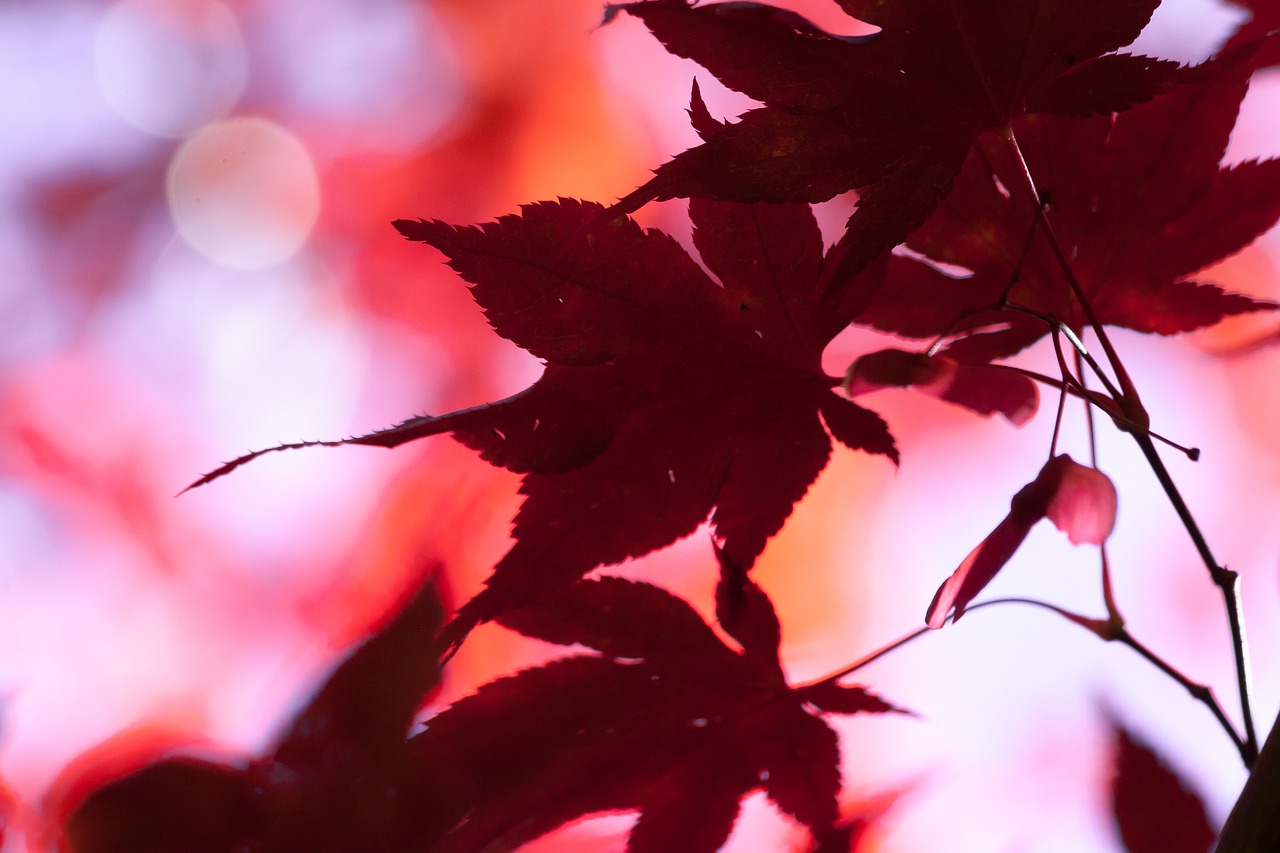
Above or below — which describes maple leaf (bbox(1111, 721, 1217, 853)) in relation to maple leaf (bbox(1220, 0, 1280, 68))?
below

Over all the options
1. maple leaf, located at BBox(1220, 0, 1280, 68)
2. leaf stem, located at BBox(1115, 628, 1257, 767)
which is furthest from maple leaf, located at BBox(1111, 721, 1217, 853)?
maple leaf, located at BBox(1220, 0, 1280, 68)

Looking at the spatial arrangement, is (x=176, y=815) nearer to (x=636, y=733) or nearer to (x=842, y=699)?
(x=636, y=733)

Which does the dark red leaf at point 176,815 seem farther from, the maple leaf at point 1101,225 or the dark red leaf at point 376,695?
the maple leaf at point 1101,225

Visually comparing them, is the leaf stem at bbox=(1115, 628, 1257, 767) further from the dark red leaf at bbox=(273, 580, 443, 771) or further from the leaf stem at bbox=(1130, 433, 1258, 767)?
the dark red leaf at bbox=(273, 580, 443, 771)

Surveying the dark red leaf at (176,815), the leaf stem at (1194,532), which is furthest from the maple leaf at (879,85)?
the dark red leaf at (176,815)

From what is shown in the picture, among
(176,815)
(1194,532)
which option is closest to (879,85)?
(1194,532)

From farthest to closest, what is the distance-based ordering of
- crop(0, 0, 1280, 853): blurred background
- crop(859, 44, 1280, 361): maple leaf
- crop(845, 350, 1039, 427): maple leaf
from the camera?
1. crop(0, 0, 1280, 853): blurred background
2. crop(859, 44, 1280, 361): maple leaf
3. crop(845, 350, 1039, 427): maple leaf
